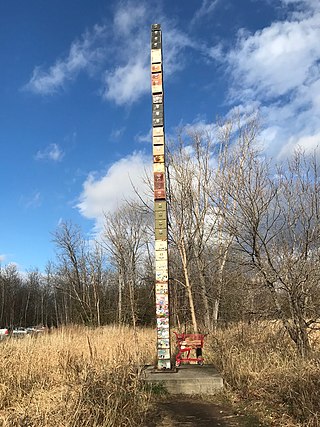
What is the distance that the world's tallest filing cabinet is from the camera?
7.02 meters

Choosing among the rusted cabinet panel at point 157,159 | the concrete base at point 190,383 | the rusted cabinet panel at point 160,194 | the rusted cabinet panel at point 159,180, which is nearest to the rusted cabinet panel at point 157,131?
the rusted cabinet panel at point 157,159

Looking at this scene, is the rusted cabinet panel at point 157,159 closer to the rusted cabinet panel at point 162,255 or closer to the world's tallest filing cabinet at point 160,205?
the world's tallest filing cabinet at point 160,205

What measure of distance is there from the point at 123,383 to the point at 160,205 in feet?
11.8

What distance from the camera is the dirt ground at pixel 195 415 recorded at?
460 cm

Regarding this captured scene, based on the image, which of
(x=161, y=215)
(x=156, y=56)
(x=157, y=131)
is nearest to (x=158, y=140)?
(x=157, y=131)

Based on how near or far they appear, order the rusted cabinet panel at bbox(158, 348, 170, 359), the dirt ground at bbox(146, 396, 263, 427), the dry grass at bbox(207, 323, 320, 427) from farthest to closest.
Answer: the rusted cabinet panel at bbox(158, 348, 170, 359)
the dirt ground at bbox(146, 396, 263, 427)
the dry grass at bbox(207, 323, 320, 427)

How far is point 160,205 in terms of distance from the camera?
7391mm

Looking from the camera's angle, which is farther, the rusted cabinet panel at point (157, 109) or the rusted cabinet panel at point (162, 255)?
the rusted cabinet panel at point (157, 109)

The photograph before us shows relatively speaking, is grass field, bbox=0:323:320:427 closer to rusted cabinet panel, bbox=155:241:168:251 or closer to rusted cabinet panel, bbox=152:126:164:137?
rusted cabinet panel, bbox=155:241:168:251

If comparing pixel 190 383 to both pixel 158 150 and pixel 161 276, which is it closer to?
pixel 161 276

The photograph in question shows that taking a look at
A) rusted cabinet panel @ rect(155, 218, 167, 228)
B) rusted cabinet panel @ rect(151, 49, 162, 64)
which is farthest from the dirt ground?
rusted cabinet panel @ rect(151, 49, 162, 64)

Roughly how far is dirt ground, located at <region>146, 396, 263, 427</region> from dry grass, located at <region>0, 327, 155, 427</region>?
26 cm

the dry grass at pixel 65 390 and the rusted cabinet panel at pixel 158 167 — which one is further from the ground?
the rusted cabinet panel at pixel 158 167

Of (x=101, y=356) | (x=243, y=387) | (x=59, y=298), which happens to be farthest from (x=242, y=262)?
(x=59, y=298)
